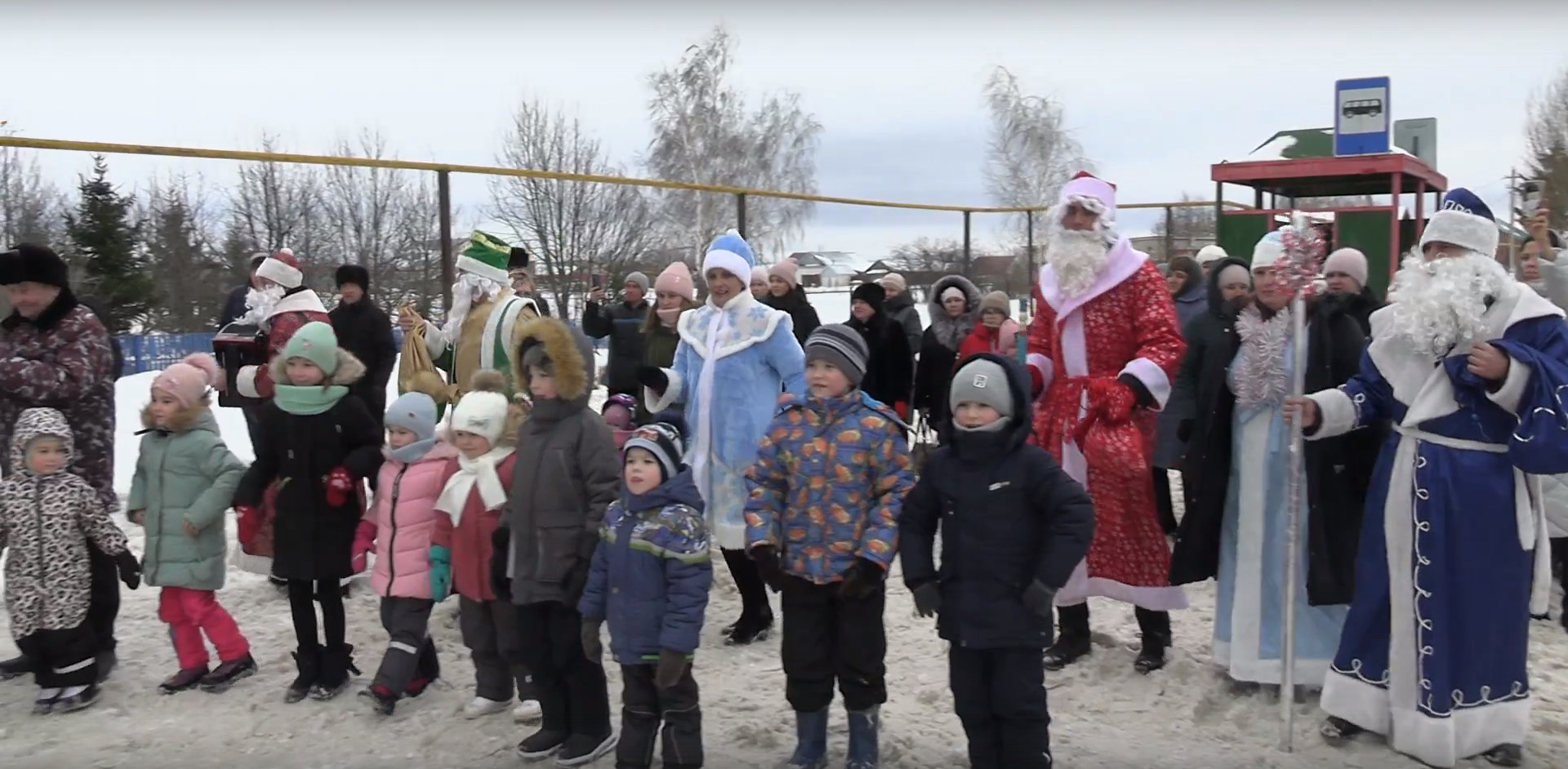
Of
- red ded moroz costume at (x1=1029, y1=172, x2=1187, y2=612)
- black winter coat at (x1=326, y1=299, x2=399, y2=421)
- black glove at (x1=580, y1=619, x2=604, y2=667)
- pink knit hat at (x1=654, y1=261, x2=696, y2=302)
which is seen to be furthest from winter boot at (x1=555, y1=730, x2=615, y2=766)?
black winter coat at (x1=326, y1=299, x2=399, y2=421)

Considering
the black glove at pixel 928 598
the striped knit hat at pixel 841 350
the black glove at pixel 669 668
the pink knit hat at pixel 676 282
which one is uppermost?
the pink knit hat at pixel 676 282

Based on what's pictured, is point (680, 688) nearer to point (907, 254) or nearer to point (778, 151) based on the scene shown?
point (907, 254)

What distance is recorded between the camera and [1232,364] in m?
4.46

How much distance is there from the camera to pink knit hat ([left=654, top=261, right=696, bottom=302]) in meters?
5.95

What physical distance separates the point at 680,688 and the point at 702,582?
37 cm

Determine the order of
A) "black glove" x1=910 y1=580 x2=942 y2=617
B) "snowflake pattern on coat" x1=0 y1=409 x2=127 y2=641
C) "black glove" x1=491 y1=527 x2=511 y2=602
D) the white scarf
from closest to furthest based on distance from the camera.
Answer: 1. "black glove" x1=910 y1=580 x2=942 y2=617
2. "black glove" x1=491 y1=527 x2=511 y2=602
3. the white scarf
4. "snowflake pattern on coat" x1=0 y1=409 x2=127 y2=641

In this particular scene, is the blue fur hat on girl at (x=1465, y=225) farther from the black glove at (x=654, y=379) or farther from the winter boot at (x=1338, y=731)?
the black glove at (x=654, y=379)

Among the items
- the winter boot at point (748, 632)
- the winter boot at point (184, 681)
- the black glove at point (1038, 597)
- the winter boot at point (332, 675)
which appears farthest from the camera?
the winter boot at point (748, 632)

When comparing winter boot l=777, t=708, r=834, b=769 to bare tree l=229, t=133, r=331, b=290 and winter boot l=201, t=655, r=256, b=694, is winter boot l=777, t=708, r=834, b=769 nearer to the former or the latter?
winter boot l=201, t=655, r=256, b=694

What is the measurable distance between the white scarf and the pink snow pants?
125 cm

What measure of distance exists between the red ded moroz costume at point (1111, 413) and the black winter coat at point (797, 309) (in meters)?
3.33

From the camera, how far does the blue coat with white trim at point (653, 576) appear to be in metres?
3.63

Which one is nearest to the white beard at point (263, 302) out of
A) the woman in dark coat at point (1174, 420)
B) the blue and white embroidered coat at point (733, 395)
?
the blue and white embroidered coat at point (733, 395)

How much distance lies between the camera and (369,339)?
6605 mm
